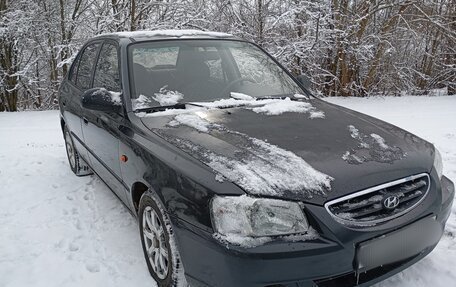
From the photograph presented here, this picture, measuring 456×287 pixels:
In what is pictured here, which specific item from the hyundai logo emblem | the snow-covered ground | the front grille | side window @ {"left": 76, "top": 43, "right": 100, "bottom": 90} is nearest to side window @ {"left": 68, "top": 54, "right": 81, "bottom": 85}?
side window @ {"left": 76, "top": 43, "right": 100, "bottom": 90}

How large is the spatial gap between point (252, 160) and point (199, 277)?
65 cm

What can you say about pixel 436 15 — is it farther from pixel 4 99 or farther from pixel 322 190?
pixel 4 99

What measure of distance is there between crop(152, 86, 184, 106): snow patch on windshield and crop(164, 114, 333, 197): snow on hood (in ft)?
2.19

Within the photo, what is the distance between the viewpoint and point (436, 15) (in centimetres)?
995

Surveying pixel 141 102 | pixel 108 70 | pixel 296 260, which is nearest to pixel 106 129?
pixel 141 102

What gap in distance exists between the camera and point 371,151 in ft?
6.97

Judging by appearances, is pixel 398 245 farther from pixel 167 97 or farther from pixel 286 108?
pixel 167 97

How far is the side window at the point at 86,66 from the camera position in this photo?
3715 mm

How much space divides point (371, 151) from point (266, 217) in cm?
81

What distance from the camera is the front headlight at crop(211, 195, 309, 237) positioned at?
1.72 m

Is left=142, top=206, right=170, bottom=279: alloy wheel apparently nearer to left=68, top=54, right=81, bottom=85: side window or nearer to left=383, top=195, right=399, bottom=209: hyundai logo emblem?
left=383, top=195, right=399, bottom=209: hyundai logo emblem

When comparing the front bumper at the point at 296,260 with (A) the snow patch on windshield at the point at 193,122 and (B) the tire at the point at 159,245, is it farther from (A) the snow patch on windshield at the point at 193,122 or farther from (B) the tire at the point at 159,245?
(A) the snow patch on windshield at the point at 193,122

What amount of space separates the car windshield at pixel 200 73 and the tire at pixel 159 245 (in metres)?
0.79

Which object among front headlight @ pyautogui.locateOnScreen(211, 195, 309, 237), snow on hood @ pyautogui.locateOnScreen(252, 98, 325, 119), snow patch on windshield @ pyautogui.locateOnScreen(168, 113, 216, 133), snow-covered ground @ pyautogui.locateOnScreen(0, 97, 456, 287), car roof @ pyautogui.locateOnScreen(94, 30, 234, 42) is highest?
car roof @ pyautogui.locateOnScreen(94, 30, 234, 42)
